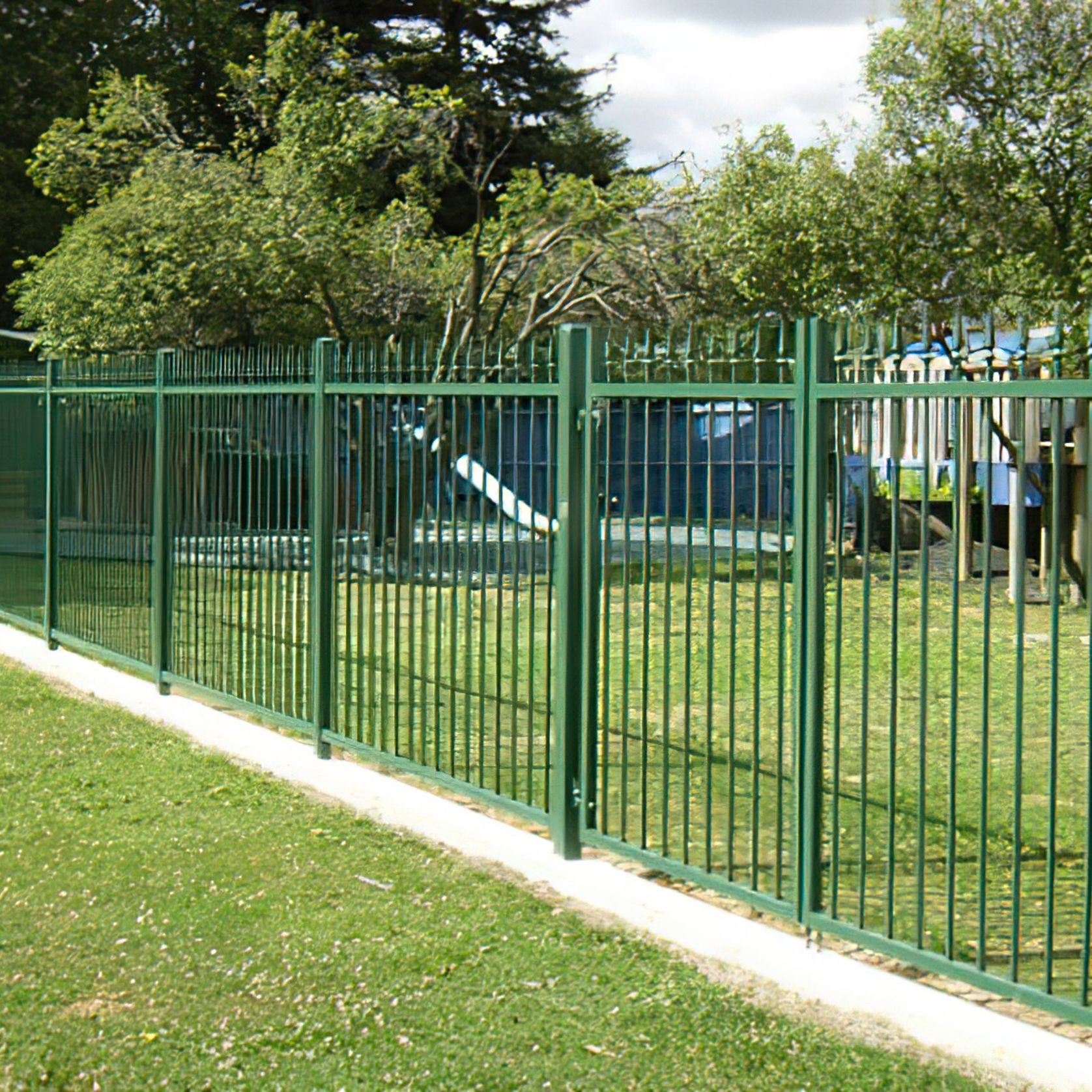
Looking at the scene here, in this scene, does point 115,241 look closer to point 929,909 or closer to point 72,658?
point 72,658

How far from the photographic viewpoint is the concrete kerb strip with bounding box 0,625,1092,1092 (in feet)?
14.3

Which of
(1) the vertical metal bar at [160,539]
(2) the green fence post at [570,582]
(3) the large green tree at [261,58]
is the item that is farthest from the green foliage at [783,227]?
(2) the green fence post at [570,582]

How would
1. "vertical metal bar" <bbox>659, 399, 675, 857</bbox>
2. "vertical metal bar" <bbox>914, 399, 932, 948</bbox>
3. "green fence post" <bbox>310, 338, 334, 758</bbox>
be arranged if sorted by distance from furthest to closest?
"green fence post" <bbox>310, 338, 334, 758</bbox>, "vertical metal bar" <bbox>659, 399, 675, 857</bbox>, "vertical metal bar" <bbox>914, 399, 932, 948</bbox>

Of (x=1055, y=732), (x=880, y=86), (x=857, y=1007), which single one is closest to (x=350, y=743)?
(x=857, y=1007)

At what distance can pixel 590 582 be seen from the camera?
19.7 feet

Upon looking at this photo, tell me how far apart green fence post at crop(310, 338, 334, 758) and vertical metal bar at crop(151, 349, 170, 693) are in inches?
80.1

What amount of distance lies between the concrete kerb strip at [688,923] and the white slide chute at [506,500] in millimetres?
1290

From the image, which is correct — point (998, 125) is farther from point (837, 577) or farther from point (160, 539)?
point (837, 577)

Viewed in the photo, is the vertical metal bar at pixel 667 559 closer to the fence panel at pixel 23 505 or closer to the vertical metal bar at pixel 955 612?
the vertical metal bar at pixel 955 612

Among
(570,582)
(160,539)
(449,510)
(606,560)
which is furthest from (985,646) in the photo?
(160,539)

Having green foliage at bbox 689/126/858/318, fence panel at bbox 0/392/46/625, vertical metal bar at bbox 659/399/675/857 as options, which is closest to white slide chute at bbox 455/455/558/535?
vertical metal bar at bbox 659/399/675/857

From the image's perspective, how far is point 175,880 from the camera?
6062 millimetres

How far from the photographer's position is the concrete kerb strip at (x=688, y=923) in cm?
435

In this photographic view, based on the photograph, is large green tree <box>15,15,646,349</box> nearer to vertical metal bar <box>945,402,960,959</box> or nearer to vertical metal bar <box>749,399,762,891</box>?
vertical metal bar <box>749,399,762,891</box>
